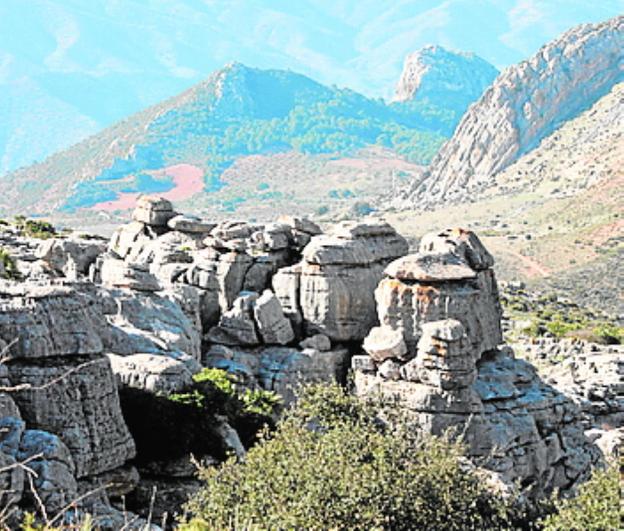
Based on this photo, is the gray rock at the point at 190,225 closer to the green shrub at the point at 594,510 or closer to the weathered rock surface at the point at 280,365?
the weathered rock surface at the point at 280,365

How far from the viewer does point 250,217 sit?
176 metres

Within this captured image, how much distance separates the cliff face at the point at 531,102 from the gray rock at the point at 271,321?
434 feet

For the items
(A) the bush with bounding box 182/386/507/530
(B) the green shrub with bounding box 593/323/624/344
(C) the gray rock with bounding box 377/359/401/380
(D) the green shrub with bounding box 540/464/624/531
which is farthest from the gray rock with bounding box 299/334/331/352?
(B) the green shrub with bounding box 593/323/624/344

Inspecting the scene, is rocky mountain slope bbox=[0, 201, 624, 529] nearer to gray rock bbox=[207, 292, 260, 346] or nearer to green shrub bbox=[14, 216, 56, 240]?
gray rock bbox=[207, 292, 260, 346]

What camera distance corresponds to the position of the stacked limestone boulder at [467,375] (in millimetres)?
23203

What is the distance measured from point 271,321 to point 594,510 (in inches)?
441

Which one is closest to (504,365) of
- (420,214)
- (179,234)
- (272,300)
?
(272,300)

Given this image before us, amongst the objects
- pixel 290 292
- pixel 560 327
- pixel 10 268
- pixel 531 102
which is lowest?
pixel 560 327

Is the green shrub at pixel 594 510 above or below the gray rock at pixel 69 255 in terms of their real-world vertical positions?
below

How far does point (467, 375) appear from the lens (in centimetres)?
2320

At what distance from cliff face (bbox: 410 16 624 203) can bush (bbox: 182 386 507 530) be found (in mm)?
141817

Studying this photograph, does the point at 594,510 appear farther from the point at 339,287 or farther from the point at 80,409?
the point at 339,287

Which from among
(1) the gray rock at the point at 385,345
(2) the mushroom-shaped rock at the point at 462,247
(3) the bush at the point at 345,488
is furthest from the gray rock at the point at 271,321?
(3) the bush at the point at 345,488

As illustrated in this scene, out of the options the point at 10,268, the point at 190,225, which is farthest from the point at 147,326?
the point at 190,225
